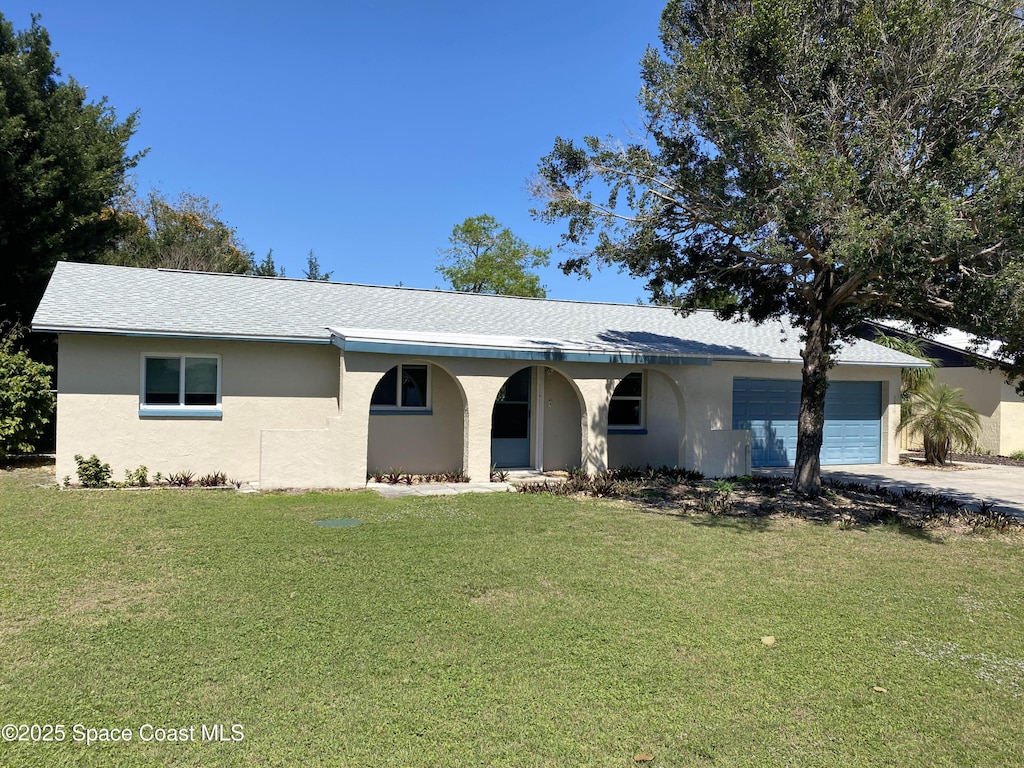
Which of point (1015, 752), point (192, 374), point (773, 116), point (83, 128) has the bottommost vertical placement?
point (1015, 752)

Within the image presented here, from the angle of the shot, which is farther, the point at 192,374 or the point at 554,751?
the point at 192,374

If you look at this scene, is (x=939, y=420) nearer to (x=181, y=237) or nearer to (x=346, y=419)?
(x=346, y=419)

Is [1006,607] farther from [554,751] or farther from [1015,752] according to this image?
[554,751]

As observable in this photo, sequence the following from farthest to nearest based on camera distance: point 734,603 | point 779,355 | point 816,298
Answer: point 779,355 < point 816,298 < point 734,603

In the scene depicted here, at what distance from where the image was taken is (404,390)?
13.9m

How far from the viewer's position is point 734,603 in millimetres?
6234

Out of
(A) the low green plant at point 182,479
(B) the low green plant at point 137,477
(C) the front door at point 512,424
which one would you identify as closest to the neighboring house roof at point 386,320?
(C) the front door at point 512,424

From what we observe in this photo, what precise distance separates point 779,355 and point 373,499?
10.7 m

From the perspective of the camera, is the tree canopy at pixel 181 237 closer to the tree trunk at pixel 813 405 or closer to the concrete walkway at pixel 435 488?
the concrete walkway at pixel 435 488

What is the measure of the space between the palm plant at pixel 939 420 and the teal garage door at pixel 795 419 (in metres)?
1.12

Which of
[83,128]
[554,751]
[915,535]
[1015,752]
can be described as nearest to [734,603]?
[1015,752]

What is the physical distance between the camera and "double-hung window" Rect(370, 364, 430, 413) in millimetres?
13812

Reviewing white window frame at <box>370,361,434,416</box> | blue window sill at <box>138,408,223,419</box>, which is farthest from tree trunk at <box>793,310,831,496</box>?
blue window sill at <box>138,408,223,419</box>

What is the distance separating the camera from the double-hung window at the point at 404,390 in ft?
45.3
